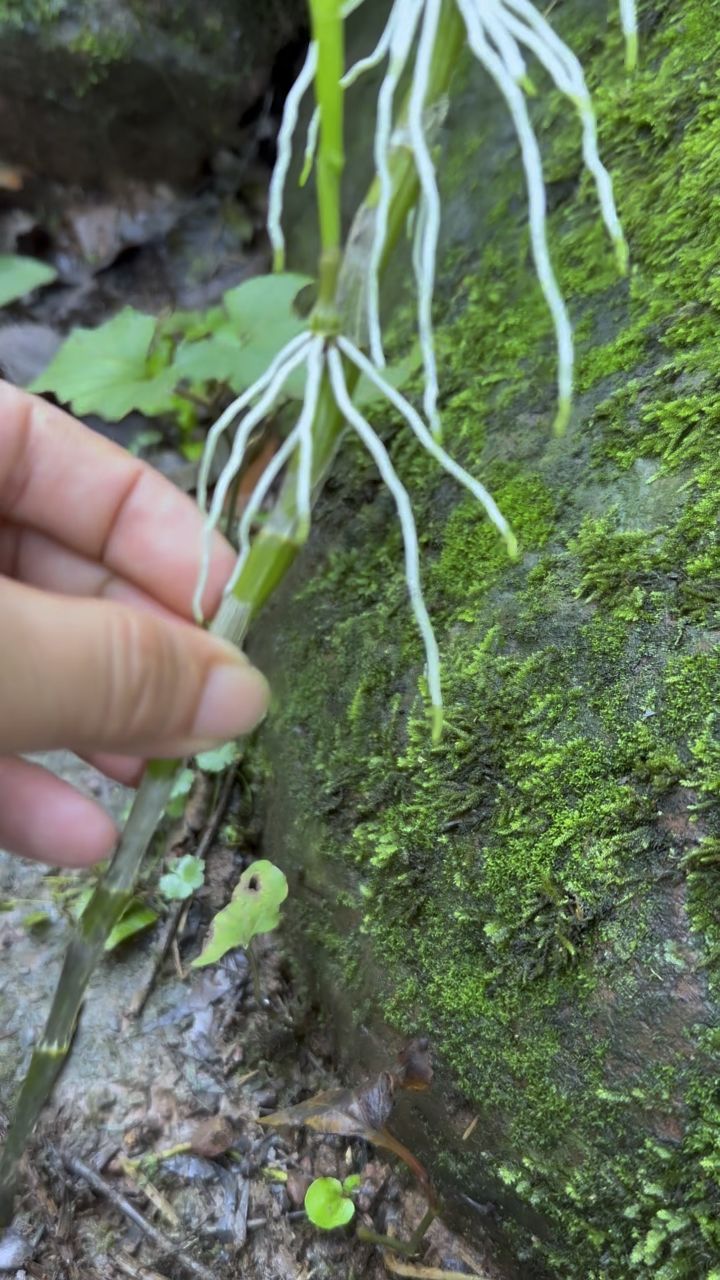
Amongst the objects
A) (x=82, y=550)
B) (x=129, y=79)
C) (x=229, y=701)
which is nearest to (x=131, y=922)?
(x=82, y=550)

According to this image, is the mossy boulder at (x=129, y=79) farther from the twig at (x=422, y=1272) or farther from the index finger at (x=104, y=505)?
the twig at (x=422, y=1272)

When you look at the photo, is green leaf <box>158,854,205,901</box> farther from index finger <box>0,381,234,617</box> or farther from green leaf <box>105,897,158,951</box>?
index finger <box>0,381,234,617</box>

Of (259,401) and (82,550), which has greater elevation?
(259,401)

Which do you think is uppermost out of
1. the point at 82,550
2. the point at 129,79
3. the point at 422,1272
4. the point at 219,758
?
the point at 129,79

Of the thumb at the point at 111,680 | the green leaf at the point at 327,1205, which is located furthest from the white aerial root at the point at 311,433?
the green leaf at the point at 327,1205

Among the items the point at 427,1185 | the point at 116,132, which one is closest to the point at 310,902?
the point at 427,1185

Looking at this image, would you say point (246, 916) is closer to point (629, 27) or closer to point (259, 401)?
point (259, 401)

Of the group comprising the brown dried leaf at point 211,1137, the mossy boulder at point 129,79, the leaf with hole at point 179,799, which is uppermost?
the mossy boulder at point 129,79

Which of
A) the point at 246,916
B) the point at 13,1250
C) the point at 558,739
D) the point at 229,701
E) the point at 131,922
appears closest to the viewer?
the point at 229,701
